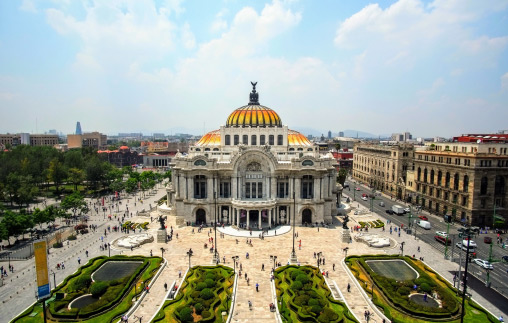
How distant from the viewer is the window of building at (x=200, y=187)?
69.0 meters

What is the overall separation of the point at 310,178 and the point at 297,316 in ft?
124

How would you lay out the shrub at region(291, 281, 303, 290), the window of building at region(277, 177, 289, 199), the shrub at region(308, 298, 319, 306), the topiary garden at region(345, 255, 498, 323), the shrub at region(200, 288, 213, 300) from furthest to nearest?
the window of building at region(277, 177, 289, 199) → the shrub at region(291, 281, 303, 290) → the shrub at region(200, 288, 213, 300) → the shrub at region(308, 298, 319, 306) → the topiary garden at region(345, 255, 498, 323)

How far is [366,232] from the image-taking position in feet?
215

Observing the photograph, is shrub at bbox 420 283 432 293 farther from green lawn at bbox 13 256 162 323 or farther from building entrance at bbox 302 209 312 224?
green lawn at bbox 13 256 162 323

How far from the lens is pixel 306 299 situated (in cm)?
3616

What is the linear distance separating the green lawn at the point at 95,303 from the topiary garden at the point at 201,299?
16.2ft

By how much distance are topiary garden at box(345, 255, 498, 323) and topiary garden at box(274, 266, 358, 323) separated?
4919 mm

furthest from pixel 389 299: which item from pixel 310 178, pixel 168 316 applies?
pixel 310 178

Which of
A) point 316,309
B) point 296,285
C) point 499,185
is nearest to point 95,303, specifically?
point 296,285

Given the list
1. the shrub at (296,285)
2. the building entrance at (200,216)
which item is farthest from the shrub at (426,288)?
the building entrance at (200,216)

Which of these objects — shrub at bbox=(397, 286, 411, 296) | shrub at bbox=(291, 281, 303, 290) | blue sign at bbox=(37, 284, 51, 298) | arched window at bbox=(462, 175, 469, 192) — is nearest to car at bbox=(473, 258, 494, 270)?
shrub at bbox=(397, 286, 411, 296)

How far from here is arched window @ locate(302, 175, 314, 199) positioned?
226ft

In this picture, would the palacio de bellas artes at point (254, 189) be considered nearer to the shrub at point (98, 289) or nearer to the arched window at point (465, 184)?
the arched window at point (465, 184)

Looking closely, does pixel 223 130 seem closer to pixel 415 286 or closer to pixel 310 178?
pixel 310 178
